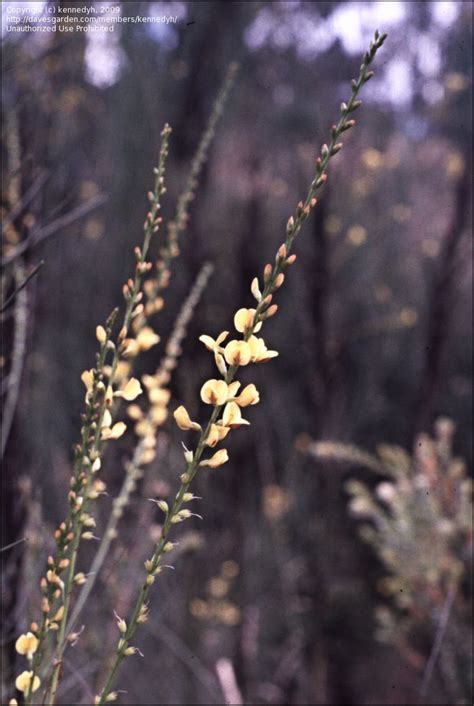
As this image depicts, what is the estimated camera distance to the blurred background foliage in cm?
258

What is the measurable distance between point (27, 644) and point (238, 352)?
0.43m

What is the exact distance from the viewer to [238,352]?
0.56 metres

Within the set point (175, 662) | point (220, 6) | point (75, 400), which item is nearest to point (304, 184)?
point (220, 6)

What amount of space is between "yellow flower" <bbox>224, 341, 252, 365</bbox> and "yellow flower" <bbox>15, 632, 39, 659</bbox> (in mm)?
408

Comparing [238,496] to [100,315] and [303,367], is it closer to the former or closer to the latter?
[303,367]

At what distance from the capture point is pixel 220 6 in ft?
9.26

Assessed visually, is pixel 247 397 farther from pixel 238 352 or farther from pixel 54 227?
pixel 54 227

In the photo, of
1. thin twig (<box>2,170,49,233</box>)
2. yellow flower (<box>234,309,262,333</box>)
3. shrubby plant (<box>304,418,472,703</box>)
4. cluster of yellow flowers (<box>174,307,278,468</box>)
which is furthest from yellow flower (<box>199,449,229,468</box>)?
shrubby plant (<box>304,418,472,703</box>)

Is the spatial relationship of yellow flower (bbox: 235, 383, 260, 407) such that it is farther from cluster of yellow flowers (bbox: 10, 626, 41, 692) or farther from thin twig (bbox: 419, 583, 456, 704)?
thin twig (bbox: 419, 583, 456, 704)

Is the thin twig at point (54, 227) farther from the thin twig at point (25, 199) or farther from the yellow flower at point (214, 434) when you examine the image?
the yellow flower at point (214, 434)

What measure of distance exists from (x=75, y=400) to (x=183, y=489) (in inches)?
129

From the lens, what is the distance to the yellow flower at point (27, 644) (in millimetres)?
710

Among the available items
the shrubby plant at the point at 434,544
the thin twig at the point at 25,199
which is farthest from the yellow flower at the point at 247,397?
the shrubby plant at the point at 434,544

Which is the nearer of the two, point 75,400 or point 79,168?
A: point 79,168
